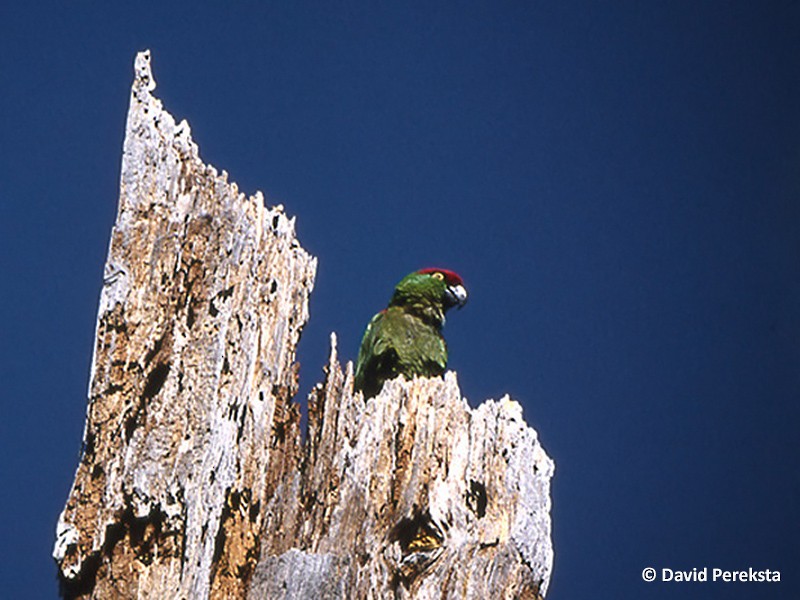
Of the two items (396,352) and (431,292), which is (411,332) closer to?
(396,352)

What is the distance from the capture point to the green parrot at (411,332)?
4984mm

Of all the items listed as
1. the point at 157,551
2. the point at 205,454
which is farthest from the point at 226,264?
the point at 157,551

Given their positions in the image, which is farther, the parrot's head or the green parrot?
the parrot's head

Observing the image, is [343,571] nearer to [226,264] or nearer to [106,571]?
[106,571]

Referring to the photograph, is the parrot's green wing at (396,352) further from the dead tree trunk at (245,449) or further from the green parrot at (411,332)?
the dead tree trunk at (245,449)

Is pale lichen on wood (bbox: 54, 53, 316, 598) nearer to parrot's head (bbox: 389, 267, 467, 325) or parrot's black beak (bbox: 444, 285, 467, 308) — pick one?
parrot's head (bbox: 389, 267, 467, 325)

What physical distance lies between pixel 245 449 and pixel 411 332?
85.2 inches

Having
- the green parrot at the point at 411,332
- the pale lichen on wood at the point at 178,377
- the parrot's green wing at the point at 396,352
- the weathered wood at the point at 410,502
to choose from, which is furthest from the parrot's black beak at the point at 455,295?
the pale lichen on wood at the point at 178,377

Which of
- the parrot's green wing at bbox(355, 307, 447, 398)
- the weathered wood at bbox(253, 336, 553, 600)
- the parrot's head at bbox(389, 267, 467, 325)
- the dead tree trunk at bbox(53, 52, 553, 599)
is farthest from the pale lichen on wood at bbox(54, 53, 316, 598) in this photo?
the parrot's head at bbox(389, 267, 467, 325)

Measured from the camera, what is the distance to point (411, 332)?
16.8ft

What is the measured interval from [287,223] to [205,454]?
2.56 ft

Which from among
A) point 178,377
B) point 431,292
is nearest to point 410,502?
point 178,377

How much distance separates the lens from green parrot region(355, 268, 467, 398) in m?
4.98

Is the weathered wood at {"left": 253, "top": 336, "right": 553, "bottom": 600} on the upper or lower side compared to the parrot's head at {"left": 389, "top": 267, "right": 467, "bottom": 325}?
lower
